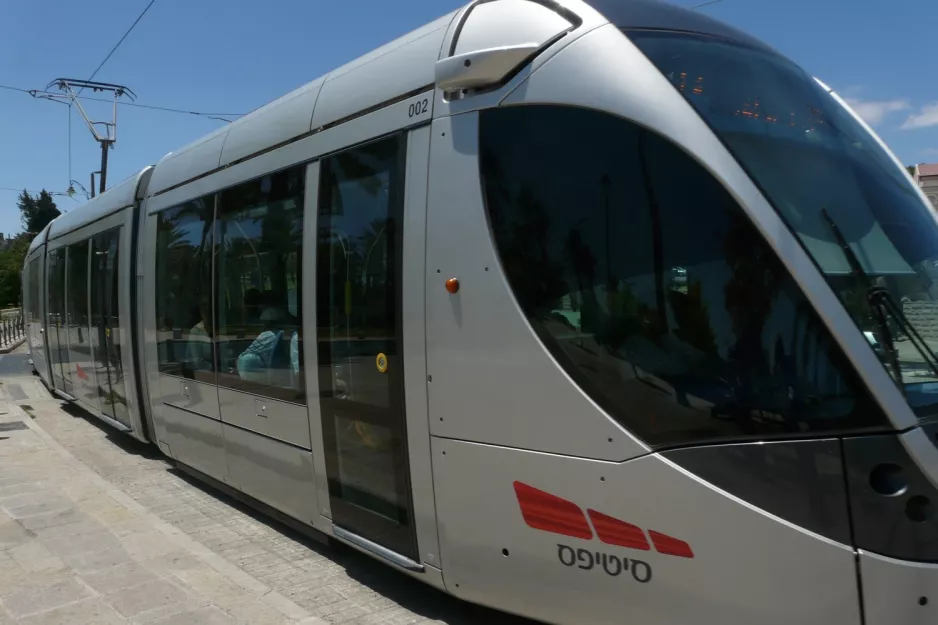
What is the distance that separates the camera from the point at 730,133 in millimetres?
3086

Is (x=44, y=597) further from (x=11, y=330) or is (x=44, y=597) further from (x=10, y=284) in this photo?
(x=10, y=284)

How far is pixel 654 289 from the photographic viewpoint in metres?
3.11

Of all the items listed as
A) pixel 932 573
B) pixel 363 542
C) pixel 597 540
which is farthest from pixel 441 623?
pixel 932 573

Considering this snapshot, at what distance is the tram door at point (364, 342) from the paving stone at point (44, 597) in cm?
165

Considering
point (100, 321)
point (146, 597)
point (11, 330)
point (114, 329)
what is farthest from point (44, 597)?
point (11, 330)

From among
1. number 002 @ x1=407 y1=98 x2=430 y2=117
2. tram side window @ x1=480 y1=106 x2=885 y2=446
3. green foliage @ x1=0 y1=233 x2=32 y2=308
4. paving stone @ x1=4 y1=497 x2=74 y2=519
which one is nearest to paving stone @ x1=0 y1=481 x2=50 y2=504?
paving stone @ x1=4 y1=497 x2=74 y2=519

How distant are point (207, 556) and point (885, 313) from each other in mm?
4543

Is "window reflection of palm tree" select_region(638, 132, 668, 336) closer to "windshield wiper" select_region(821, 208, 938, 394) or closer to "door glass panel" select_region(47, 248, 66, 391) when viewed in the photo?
"windshield wiper" select_region(821, 208, 938, 394)

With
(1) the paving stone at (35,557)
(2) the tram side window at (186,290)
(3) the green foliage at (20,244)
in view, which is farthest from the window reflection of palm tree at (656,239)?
(3) the green foliage at (20,244)

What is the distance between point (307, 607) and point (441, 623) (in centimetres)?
86

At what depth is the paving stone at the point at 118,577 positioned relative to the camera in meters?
4.91

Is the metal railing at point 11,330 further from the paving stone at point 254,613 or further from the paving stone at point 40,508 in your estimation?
the paving stone at point 254,613

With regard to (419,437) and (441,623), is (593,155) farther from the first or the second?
(441,623)

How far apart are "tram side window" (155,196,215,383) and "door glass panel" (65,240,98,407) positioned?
146 inches
